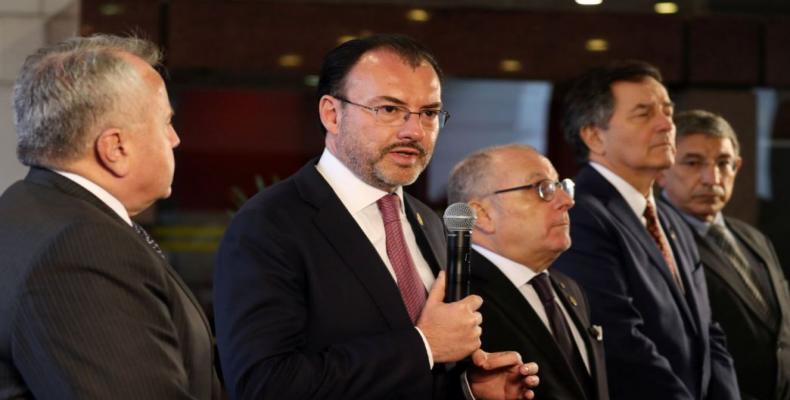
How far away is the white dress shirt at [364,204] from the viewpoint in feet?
8.75

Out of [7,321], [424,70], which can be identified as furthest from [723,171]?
[7,321]

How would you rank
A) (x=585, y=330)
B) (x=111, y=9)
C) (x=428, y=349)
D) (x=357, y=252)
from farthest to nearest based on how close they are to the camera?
(x=111, y=9) → (x=585, y=330) → (x=357, y=252) → (x=428, y=349)

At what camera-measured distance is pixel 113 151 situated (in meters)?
2.04

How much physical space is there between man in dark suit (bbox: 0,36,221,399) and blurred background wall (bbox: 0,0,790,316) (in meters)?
4.59

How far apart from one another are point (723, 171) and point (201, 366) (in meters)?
2.95

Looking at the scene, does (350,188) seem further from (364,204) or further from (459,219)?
(459,219)

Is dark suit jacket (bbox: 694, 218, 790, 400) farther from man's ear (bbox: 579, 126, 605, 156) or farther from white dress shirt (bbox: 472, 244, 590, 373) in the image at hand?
white dress shirt (bbox: 472, 244, 590, 373)

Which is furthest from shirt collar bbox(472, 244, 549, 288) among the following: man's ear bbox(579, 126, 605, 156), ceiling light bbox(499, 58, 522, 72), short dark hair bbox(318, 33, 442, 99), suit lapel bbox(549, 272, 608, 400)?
ceiling light bbox(499, 58, 522, 72)

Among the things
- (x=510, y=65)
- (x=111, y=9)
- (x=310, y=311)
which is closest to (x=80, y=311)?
(x=310, y=311)

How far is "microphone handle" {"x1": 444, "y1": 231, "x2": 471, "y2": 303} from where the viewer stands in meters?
2.46

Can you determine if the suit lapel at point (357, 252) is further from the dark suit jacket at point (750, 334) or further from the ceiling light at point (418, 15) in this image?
the ceiling light at point (418, 15)

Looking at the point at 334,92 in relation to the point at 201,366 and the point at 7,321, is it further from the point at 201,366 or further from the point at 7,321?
the point at 7,321

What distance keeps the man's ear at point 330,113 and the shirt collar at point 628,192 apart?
1403 mm

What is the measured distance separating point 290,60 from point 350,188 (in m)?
4.23
